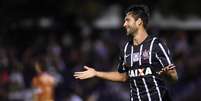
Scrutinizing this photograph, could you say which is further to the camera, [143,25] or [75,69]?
[75,69]

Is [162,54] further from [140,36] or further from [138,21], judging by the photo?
[138,21]

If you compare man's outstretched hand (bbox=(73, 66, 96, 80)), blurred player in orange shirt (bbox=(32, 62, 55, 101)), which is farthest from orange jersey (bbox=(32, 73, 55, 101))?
man's outstretched hand (bbox=(73, 66, 96, 80))

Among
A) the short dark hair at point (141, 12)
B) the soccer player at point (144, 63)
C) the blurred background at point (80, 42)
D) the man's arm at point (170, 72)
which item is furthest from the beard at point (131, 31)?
the blurred background at point (80, 42)

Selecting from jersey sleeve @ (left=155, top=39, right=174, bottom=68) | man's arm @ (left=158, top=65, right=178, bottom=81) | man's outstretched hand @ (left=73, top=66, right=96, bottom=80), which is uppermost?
jersey sleeve @ (left=155, top=39, right=174, bottom=68)

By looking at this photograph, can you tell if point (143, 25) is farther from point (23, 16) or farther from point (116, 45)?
point (23, 16)

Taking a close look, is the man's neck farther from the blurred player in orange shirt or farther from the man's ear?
the blurred player in orange shirt

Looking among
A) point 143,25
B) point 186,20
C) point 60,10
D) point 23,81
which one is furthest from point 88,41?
point 143,25

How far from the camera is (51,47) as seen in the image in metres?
25.5

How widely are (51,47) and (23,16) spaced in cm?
666

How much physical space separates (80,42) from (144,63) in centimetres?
2062

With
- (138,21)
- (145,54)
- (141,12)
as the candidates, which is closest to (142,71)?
(145,54)

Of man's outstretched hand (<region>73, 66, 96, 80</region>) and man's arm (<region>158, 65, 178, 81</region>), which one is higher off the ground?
man's outstretched hand (<region>73, 66, 96, 80</region>)

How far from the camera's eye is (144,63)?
1115 cm

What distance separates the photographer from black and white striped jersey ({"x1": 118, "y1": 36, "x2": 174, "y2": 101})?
11117 millimetres
